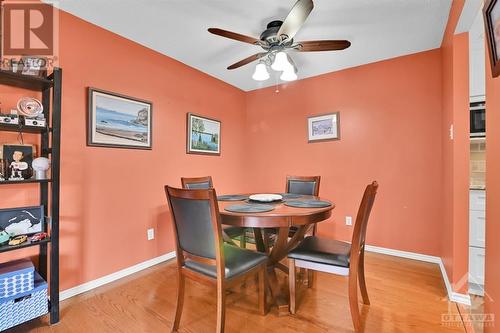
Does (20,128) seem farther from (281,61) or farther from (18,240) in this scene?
(281,61)

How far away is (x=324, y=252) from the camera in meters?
1.69

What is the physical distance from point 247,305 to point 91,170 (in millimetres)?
1737

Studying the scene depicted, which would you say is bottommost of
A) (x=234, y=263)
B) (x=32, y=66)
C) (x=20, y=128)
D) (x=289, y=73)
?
(x=234, y=263)

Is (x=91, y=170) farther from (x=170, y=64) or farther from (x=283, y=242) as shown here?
(x=283, y=242)

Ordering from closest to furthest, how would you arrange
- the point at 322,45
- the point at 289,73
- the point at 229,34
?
the point at 229,34
the point at 322,45
the point at 289,73

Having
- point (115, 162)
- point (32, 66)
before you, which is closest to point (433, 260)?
point (115, 162)

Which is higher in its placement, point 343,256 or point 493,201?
point 493,201

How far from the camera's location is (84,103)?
2.10 m

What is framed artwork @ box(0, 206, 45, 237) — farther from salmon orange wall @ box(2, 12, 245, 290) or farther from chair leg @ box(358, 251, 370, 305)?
chair leg @ box(358, 251, 370, 305)

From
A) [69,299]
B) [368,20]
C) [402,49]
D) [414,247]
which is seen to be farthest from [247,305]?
[402,49]

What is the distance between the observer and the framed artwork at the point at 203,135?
10.1ft

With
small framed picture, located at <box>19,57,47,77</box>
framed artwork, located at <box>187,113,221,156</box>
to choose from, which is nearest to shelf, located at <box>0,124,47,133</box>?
small framed picture, located at <box>19,57,47,77</box>

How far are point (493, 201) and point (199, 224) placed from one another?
4.81 feet

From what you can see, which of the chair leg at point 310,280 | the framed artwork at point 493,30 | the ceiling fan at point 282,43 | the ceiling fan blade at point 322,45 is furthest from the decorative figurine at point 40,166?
the framed artwork at point 493,30
